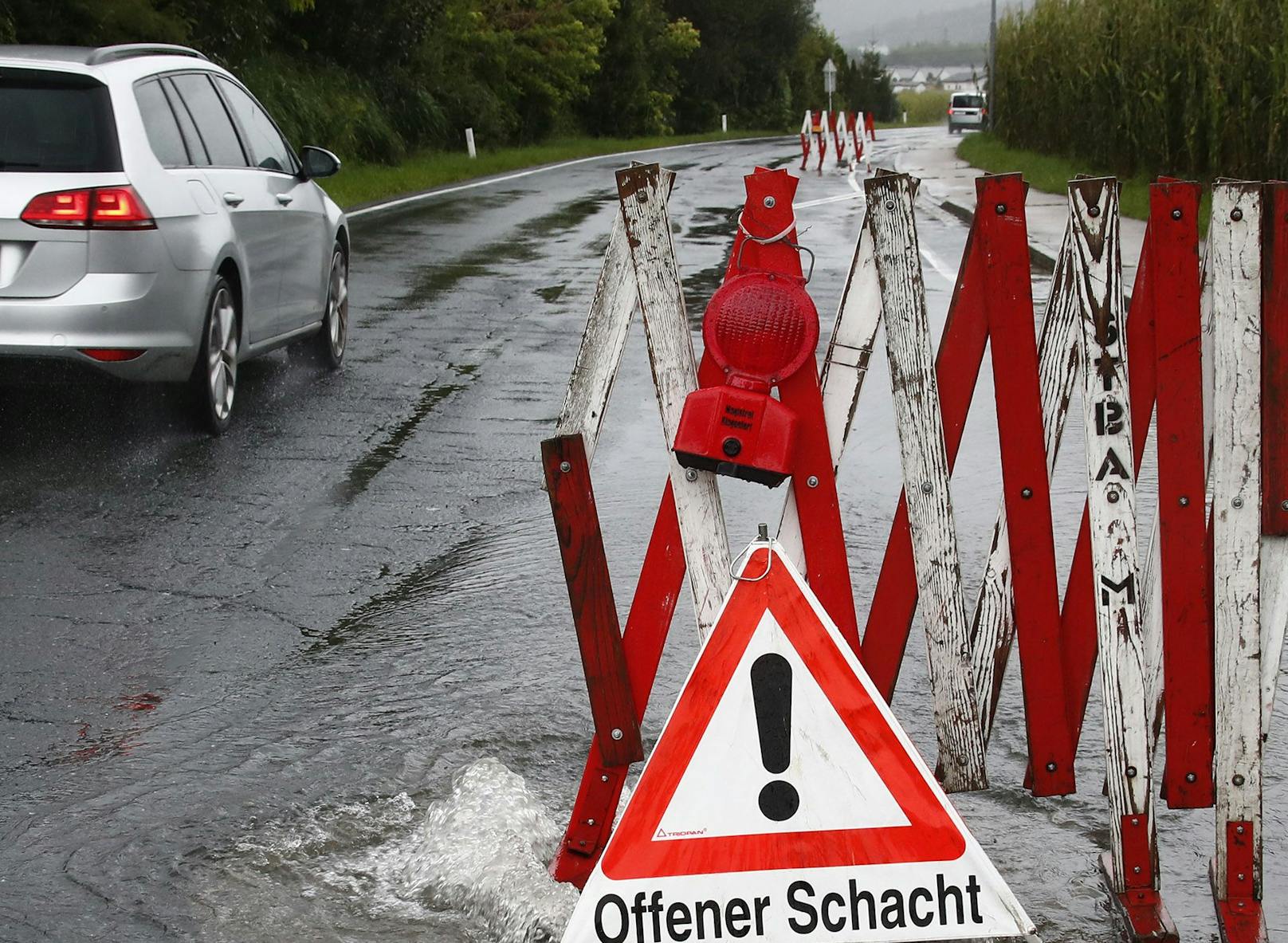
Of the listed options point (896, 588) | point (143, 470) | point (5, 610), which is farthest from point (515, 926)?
point (143, 470)

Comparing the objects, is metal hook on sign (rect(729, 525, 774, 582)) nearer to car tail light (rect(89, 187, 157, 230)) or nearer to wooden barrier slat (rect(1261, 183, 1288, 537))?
wooden barrier slat (rect(1261, 183, 1288, 537))

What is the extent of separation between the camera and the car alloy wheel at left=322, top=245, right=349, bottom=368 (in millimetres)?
10102

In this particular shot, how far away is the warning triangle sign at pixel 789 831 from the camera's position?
3.04 meters

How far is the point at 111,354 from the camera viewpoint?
7.44 meters

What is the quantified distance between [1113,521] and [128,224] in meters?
5.15

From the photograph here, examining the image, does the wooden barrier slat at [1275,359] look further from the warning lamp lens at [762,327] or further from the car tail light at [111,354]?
the car tail light at [111,354]

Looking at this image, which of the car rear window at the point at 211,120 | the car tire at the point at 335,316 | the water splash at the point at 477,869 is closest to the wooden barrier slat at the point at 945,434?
the water splash at the point at 477,869

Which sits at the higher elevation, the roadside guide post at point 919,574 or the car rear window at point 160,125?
the car rear window at point 160,125

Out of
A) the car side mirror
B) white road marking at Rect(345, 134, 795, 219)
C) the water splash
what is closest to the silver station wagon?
the car side mirror

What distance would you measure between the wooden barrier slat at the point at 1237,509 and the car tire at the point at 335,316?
7.21m

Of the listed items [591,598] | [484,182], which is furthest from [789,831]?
[484,182]

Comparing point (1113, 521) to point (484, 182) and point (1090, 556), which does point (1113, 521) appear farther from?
point (484, 182)

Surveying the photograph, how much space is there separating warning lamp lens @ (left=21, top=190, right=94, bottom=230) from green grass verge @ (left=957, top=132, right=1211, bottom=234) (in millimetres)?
9554

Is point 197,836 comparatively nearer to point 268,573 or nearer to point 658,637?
point 658,637
